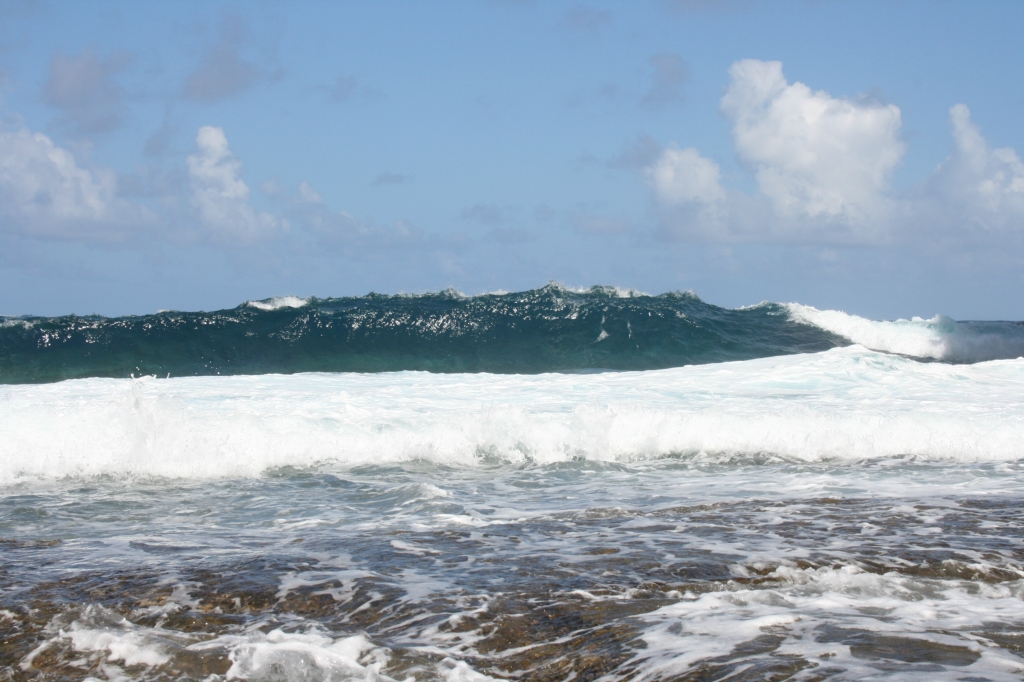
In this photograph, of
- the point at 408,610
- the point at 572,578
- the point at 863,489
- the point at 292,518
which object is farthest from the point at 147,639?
the point at 863,489

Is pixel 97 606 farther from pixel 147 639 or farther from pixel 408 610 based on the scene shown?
pixel 408 610

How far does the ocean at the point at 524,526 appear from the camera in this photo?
3340mm

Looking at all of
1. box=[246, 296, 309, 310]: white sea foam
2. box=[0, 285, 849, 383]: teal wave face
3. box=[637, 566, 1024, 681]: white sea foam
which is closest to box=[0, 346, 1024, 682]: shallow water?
box=[637, 566, 1024, 681]: white sea foam

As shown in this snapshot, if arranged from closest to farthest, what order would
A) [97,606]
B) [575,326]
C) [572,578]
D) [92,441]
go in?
[97,606] → [572,578] → [92,441] → [575,326]

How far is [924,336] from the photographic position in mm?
25250

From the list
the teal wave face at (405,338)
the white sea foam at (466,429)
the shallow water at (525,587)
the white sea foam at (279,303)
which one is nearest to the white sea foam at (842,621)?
the shallow water at (525,587)

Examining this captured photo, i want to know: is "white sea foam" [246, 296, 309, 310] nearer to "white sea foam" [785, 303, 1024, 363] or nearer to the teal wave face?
the teal wave face

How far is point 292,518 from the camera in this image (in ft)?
20.5

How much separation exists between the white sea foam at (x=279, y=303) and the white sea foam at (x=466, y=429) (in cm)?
1238

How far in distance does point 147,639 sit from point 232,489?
4.28 metres

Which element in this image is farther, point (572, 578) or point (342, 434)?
point (342, 434)

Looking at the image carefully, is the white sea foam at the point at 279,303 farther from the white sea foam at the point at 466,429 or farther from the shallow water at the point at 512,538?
the shallow water at the point at 512,538

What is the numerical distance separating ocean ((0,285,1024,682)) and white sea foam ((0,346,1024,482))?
0.14 feet

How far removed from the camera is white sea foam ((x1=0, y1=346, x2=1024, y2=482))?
28.7ft
